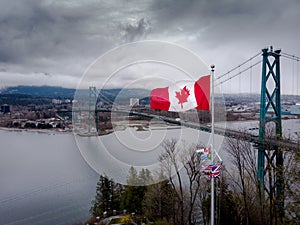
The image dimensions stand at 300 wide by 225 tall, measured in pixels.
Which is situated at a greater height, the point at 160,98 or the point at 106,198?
the point at 160,98

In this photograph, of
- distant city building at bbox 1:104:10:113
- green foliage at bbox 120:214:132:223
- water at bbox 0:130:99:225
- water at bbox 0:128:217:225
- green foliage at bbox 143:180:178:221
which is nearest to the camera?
water at bbox 0:128:217:225

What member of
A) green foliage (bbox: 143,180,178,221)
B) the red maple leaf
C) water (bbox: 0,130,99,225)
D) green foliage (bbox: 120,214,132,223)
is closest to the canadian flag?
the red maple leaf

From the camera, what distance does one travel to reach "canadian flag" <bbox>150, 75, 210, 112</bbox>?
7.41ft

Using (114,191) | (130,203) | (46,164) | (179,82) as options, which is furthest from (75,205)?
(179,82)

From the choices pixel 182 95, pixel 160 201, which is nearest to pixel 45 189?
pixel 160 201

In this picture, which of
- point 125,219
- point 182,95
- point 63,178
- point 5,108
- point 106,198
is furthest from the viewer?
point 5,108

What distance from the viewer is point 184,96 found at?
229cm

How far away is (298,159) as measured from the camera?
3156 mm

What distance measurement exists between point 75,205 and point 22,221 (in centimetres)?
136

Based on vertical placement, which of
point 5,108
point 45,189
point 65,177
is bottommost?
point 45,189

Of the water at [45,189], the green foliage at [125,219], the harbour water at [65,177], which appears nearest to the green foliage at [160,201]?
the green foliage at [125,219]

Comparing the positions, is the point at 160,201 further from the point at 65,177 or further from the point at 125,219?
the point at 65,177

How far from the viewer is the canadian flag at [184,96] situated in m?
2.26

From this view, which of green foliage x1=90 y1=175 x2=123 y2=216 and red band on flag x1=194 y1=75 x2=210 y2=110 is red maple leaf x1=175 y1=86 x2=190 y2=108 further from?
green foliage x1=90 y1=175 x2=123 y2=216
